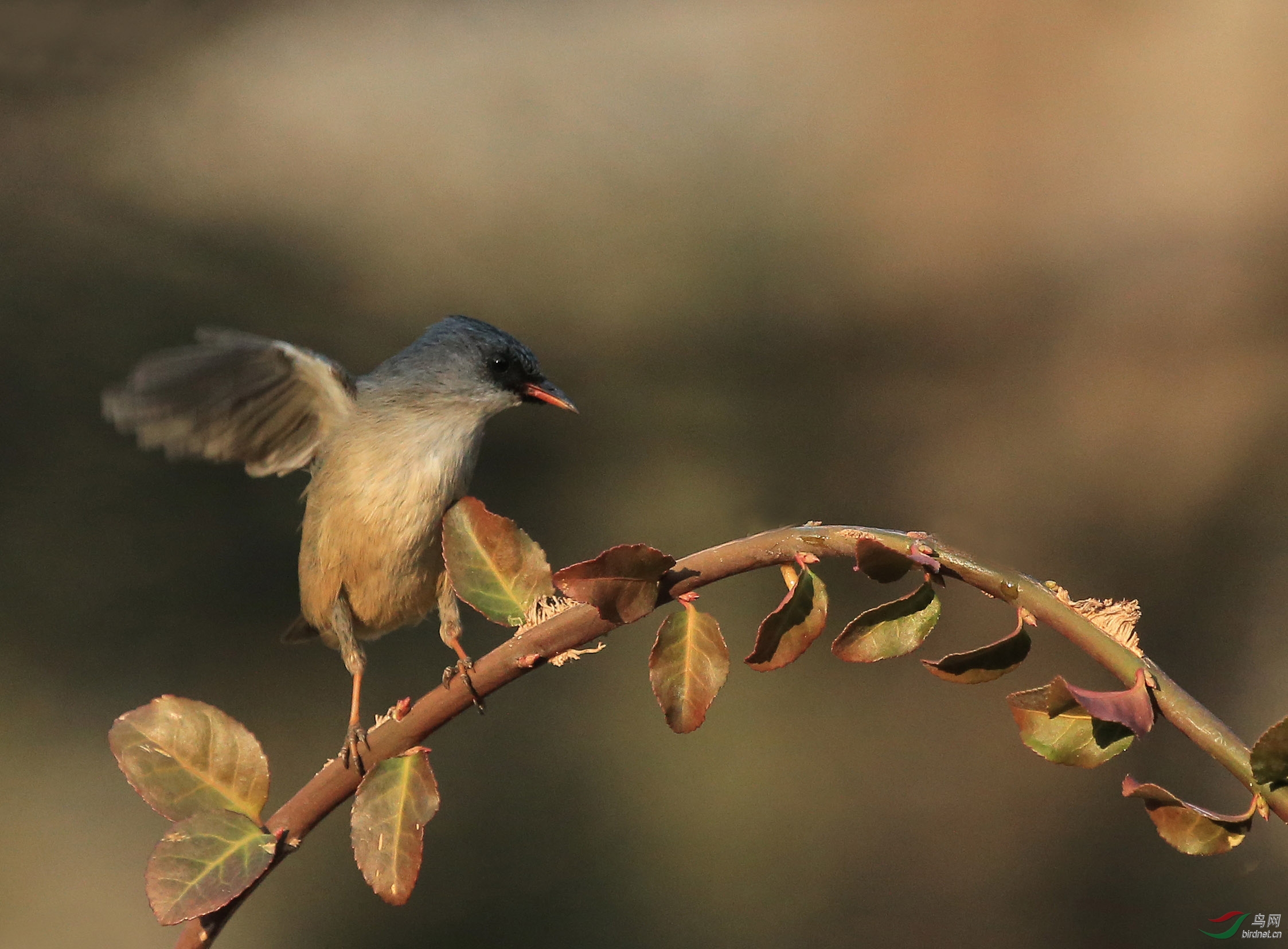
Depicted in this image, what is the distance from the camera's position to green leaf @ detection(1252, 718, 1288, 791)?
1.14 feet

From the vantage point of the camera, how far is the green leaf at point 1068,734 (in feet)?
1.25

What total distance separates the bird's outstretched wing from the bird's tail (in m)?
0.22

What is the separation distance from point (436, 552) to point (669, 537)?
4.77ft

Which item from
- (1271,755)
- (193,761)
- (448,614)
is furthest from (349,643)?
(1271,755)

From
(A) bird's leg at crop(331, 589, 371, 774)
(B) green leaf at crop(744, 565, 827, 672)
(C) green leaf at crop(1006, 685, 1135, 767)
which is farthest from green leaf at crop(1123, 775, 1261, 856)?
(A) bird's leg at crop(331, 589, 371, 774)

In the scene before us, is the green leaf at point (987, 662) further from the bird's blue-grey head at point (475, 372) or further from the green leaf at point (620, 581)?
the bird's blue-grey head at point (475, 372)

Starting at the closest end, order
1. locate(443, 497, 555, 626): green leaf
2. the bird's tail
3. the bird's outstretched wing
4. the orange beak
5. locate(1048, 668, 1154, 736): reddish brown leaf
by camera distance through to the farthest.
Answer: locate(1048, 668, 1154, 736): reddish brown leaf, locate(443, 497, 555, 626): green leaf, the bird's outstretched wing, the orange beak, the bird's tail

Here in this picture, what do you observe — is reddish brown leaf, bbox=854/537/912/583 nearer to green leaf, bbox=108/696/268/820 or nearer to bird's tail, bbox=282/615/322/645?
green leaf, bbox=108/696/268/820

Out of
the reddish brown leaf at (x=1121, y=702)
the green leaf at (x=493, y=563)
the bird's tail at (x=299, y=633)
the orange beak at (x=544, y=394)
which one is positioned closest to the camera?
the reddish brown leaf at (x=1121, y=702)

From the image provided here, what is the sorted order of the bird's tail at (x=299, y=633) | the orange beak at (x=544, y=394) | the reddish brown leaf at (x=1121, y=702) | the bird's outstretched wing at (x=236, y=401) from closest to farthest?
the reddish brown leaf at (x=1121, y=702), the bird's outstretched wing at (x=236, y=401), the orange beak at (x=544, y=394), the bird's tail at (x=299, y=633)

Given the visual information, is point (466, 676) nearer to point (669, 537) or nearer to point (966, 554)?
point (966, 554)

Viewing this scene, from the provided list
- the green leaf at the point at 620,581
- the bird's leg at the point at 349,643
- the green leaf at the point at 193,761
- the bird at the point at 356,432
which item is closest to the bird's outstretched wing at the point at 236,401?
the bird at the point at 356,432

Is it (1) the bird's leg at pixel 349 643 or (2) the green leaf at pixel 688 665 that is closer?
(2) the green leaf at pixel 688 665

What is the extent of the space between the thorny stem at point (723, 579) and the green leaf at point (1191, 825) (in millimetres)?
19
